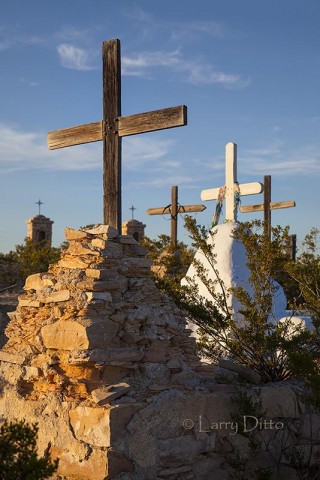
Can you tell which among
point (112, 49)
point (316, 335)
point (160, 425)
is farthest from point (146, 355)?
point (112, 49)

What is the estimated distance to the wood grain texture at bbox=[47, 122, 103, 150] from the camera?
23.6 ft

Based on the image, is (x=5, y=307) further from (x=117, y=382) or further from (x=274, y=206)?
(x=117, y=382)

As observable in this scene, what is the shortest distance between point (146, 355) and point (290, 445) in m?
1.83

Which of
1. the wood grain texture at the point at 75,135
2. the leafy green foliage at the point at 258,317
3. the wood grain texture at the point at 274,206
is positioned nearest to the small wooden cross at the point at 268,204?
the wood grain texture at the point at 274,206

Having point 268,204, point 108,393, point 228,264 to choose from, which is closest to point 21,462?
point 108,393

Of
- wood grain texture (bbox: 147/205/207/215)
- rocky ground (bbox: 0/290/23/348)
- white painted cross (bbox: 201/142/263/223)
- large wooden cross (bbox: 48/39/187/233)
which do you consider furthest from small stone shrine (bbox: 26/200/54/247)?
large wooden cross (bbox: 48/39/187/233)

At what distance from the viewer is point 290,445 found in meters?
6.12

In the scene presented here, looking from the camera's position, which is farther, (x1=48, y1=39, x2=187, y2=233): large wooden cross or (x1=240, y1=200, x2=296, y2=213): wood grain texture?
(x1=240, y1=200, x2=296, y2=213): wood grain texture

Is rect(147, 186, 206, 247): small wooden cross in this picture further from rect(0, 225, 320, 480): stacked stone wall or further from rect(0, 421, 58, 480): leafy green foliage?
rect(0, 421, 58, 480): leafy green foliage

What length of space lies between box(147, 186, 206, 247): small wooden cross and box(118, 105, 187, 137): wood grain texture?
938 cm

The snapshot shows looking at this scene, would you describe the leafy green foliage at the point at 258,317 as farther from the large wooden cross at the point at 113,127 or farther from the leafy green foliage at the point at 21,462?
the leafy green foliage at the point at 21,462

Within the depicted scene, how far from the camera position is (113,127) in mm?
7062

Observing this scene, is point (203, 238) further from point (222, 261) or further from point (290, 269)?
point (222, 261)

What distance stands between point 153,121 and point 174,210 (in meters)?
10.3
